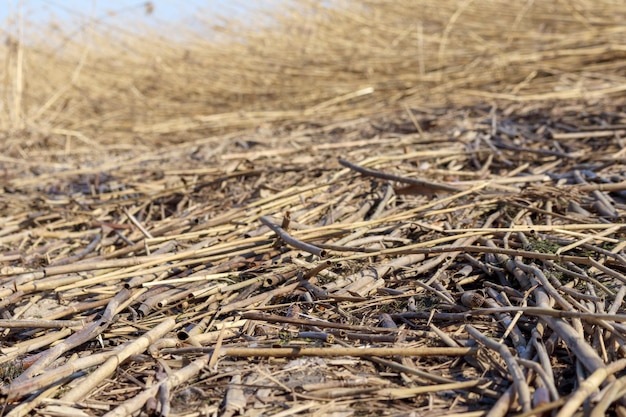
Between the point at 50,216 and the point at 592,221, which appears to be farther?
the point at 50,216

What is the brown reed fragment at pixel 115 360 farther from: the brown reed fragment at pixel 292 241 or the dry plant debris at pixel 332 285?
the brown reed fragment at pixel 292 241

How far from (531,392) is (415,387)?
0.61ft

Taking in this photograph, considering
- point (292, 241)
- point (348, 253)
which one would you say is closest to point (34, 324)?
point (292, 241)

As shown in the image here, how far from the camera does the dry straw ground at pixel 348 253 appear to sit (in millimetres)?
1201

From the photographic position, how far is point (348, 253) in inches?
68.3

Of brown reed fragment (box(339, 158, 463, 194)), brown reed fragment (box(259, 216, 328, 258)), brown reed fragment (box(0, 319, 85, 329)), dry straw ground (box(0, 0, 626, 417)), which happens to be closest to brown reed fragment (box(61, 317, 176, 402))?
dry straw ground (box(0, 0, 626, 417))

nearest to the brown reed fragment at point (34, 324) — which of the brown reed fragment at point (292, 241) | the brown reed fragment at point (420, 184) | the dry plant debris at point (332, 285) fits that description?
the dry plant debris at point (332, 285)

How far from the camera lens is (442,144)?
2.80 m

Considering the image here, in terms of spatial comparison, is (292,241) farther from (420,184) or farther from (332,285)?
(420,184)

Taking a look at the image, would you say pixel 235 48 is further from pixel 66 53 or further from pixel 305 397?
pixel 305 397

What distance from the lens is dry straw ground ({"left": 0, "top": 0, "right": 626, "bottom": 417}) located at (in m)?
1.20

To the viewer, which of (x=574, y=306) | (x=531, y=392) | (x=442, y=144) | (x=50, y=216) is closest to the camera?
(x=531, y=392)

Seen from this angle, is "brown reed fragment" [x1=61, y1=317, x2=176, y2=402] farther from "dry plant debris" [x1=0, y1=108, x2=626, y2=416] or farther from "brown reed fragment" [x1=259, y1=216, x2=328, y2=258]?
"brown reed fragment" [x1=259, y1=216, x2=328, y2=258]

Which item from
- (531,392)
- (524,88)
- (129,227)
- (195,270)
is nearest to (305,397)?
(531,392)
